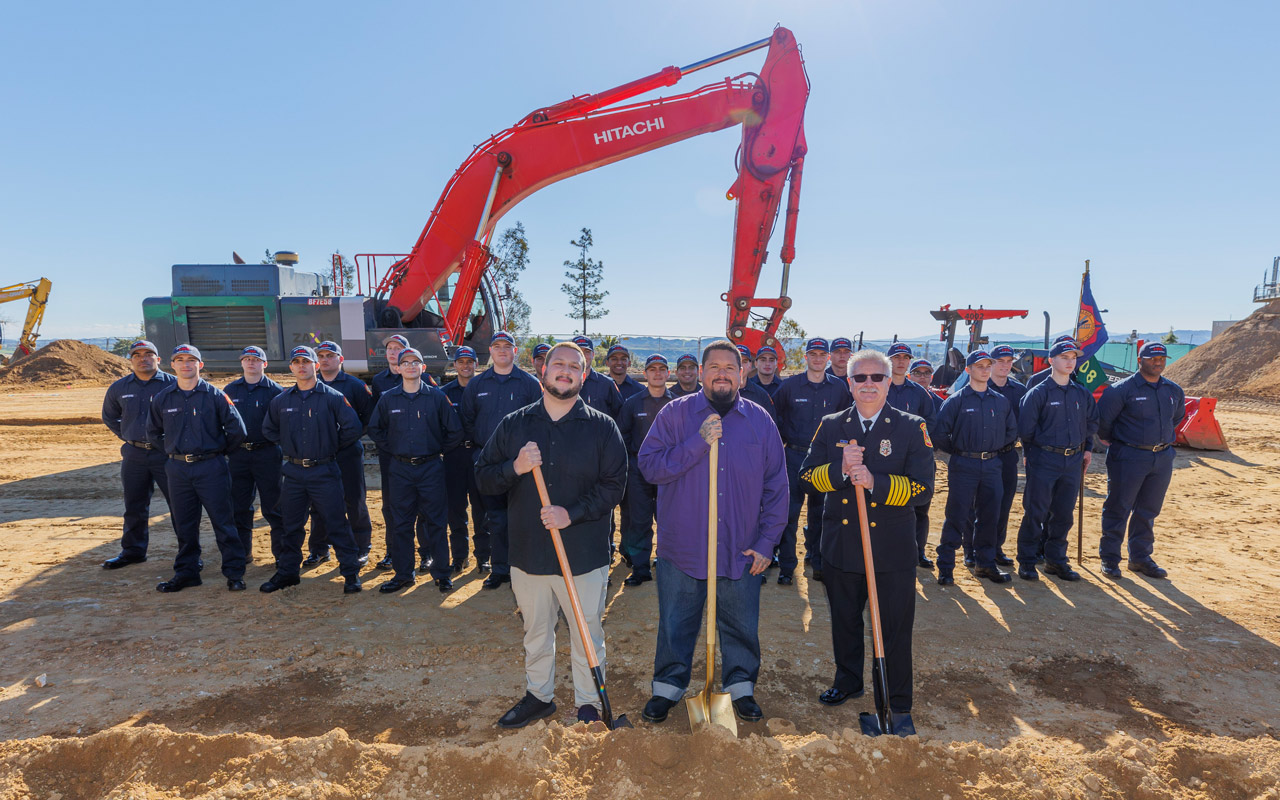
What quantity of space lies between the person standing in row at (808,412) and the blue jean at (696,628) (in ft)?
6.79

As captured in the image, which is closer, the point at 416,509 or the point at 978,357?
the point at 416,509

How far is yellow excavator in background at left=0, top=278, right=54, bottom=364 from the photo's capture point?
A: 23.6 meters

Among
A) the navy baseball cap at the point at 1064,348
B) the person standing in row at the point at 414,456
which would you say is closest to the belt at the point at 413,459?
the person standing in row at the point at 414,456

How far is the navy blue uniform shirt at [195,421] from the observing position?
5105 mm

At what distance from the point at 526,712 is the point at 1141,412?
5.90 meters

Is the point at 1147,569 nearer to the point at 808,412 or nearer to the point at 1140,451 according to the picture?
the point at 1140,451

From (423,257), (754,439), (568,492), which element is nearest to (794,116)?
(423,257)

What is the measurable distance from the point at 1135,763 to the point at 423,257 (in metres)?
9.42

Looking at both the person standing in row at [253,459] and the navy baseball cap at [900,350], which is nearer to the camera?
the person standing in row at [253,459]

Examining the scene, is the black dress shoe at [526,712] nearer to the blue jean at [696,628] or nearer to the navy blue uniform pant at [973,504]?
the blue jean at [696,628]

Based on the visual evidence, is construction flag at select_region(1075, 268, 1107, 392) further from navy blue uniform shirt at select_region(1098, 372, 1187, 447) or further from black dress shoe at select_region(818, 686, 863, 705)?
black dress shoe at select_region(818, 686, 863, 705)

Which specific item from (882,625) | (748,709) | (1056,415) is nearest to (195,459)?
(748,709)

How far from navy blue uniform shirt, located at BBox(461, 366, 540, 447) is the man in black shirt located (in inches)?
78.8

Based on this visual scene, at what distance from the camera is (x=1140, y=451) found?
565 centimetres
